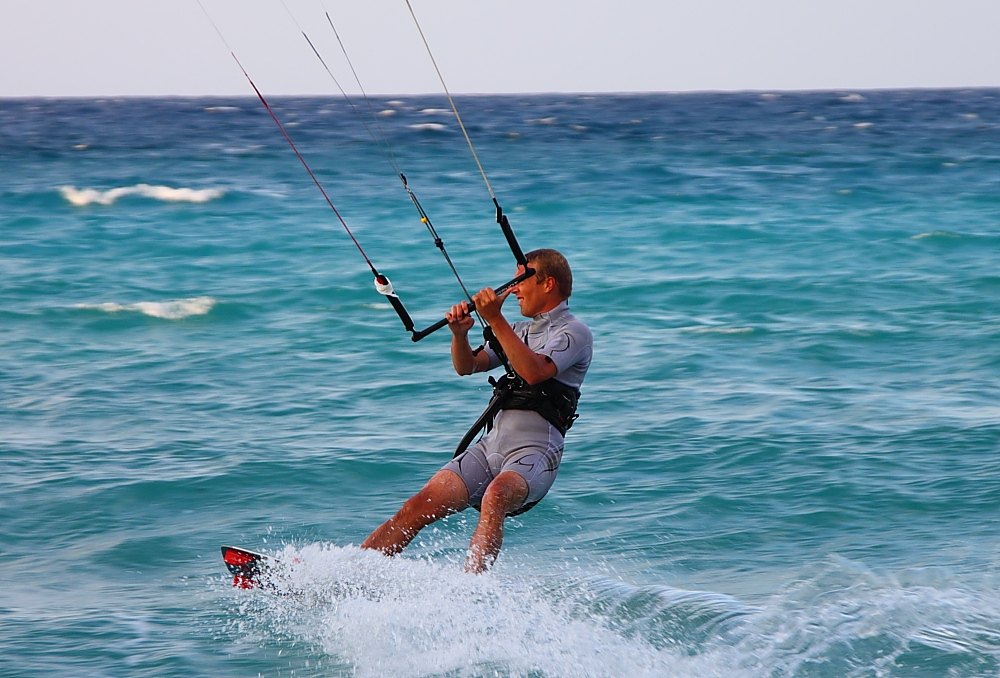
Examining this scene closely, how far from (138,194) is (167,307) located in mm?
9946

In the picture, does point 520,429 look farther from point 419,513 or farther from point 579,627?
point 579,627

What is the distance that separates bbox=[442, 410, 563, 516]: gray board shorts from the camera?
16.4 ft

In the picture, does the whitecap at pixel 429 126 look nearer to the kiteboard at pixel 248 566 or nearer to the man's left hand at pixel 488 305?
the kiteboard at pixel 248 566

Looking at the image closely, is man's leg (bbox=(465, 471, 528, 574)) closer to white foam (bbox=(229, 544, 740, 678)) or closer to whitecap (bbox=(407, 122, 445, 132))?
white foam (bbox=(229, 544, 740, 678))

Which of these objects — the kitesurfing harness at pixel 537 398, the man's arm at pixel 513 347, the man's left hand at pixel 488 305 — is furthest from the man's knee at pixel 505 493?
the man's left hand at pixel 488 305

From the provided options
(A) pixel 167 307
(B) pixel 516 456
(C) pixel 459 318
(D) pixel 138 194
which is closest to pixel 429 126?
(D) pixel 138 194

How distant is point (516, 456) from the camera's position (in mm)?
5023

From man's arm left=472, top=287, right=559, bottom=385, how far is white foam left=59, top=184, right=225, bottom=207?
18.6 meters

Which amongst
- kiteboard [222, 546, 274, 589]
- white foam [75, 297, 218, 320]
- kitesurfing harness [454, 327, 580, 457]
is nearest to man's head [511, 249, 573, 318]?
kitesurfing harness [454, 327, 580, 457]

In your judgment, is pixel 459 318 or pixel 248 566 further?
pixel 248 566

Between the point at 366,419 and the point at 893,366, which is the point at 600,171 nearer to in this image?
the point at 893,366

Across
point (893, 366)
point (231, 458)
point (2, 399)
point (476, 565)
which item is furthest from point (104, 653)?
point (893, 366)

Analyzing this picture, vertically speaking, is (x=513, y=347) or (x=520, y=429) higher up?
(x=513, y=347)

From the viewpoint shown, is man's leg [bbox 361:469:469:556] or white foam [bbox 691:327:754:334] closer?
A: man's leg [bbox 361:469:469:556]
